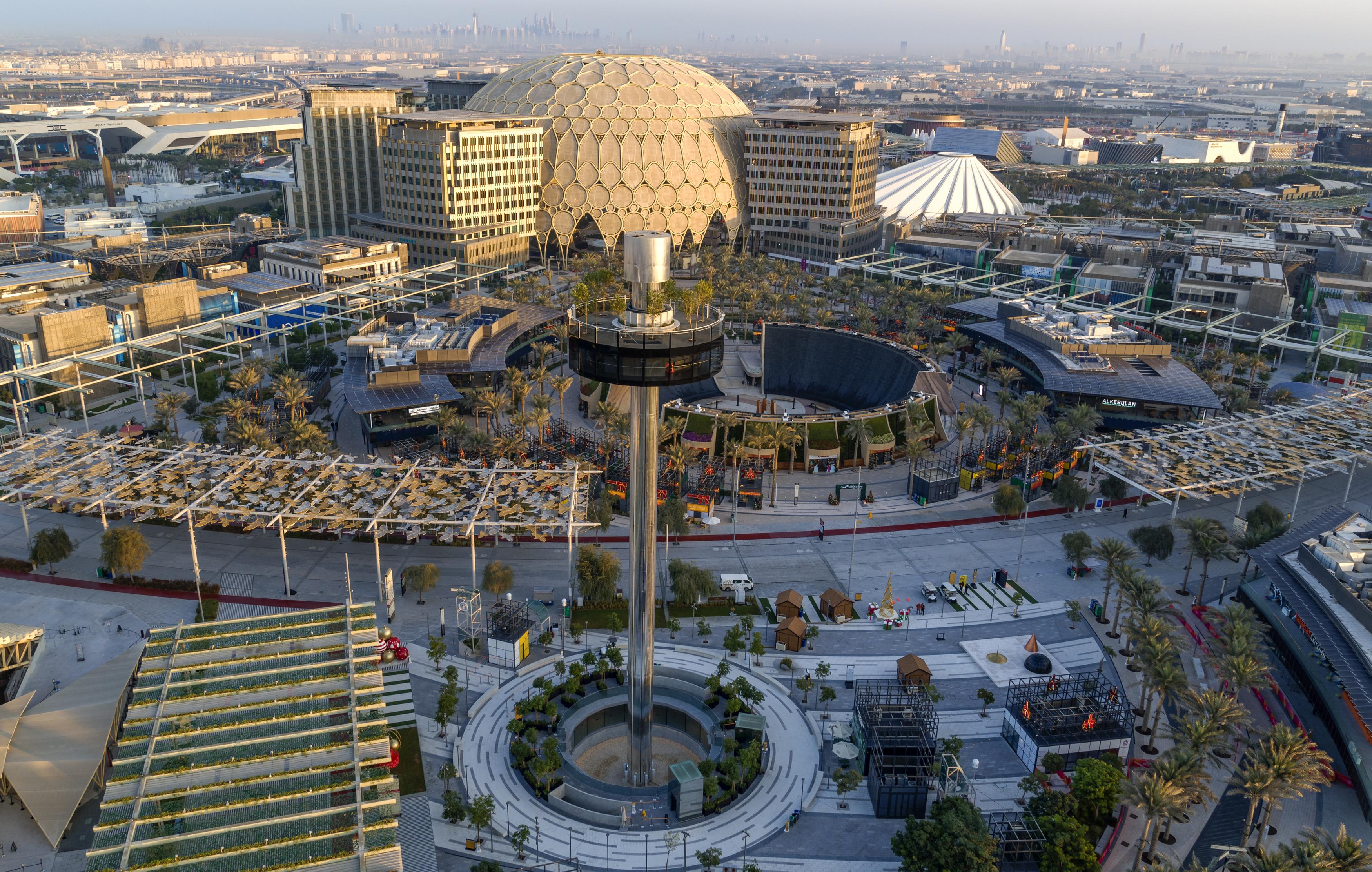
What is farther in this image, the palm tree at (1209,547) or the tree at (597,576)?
the tree at (597,576)

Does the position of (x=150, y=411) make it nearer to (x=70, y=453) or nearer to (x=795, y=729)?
(x=70, y=453)

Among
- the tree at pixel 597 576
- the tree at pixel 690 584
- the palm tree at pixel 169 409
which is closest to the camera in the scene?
the tree at pixel 690 584

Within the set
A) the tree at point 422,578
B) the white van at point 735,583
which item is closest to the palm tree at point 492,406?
the tree at point 422,578

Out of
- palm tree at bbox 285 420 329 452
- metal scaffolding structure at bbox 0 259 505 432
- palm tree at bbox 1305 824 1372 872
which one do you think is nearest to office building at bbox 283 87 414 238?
metal scaffolding structure at bbox 0 259 505 432

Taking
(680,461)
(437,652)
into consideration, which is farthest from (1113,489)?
(437,652)

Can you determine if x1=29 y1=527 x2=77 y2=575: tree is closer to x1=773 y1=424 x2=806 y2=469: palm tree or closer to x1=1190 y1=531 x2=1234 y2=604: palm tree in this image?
x1=773 y1=424 x2=806 y2=469: palm tree

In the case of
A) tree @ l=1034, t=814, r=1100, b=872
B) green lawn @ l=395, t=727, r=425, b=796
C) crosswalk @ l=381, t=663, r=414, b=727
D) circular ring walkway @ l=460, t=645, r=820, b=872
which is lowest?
circular ring walkway @ l=460, t=645, r=820, b=872

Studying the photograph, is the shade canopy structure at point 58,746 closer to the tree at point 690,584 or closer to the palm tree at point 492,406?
the tree at point 690,584
